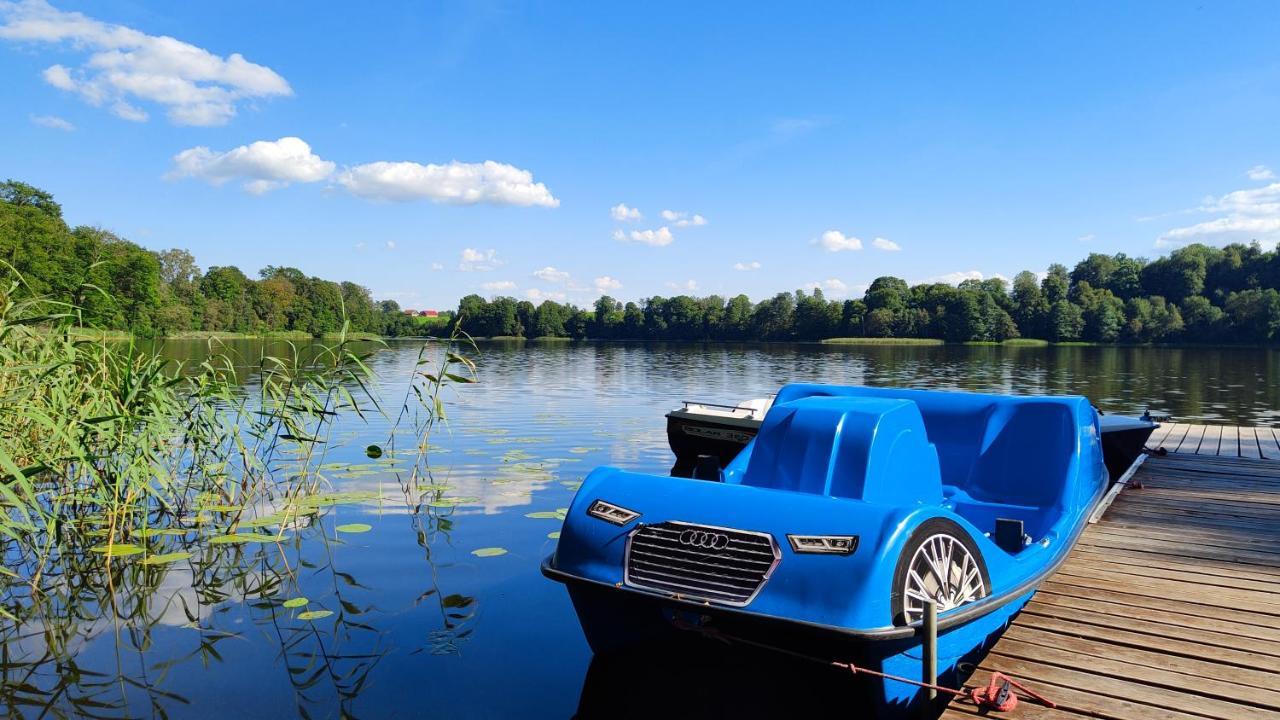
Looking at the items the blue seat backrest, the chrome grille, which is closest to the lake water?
the chrome grille

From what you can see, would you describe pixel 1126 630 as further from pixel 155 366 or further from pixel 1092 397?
pixel 1092 397

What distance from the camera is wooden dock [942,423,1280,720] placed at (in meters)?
3.38

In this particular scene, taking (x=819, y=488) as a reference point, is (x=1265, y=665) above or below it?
below

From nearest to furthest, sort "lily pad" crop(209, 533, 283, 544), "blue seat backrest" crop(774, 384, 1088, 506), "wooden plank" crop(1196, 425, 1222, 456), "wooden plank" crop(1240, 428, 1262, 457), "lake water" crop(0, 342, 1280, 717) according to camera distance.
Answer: "lake water" crop(0, 342, 1280, 717) → "blue seat backrest" crop(774, 384, 1088, 506) → "lily pad" crop(209, 533, 283, 544) → "wooden plank" crop(1240, 428, 1262, 457) → "wooden plank" crop(1196, 425, 1222, 456)

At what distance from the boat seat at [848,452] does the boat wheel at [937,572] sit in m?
0.50

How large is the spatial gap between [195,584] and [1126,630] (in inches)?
261

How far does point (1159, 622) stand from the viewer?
4.21 meters

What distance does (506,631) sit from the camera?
555cm

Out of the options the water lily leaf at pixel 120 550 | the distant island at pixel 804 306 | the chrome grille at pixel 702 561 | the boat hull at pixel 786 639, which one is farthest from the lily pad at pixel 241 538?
the distant island at pixel 804 306

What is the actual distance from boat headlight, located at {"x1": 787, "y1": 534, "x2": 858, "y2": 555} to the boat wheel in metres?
0.24

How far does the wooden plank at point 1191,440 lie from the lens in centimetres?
1072

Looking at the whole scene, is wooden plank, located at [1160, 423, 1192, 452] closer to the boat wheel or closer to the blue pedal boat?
the blue pedal boat

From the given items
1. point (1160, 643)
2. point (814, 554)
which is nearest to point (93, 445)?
point (814, 554)

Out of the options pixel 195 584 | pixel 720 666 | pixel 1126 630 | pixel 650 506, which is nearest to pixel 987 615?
pixel 1126 630
